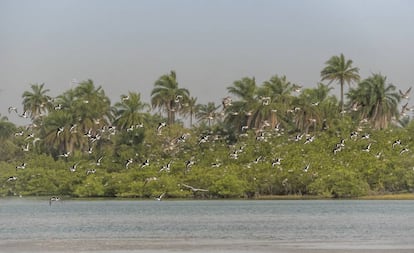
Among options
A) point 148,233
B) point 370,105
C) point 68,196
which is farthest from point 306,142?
point 148,233

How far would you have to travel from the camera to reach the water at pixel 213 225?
39.8 metres

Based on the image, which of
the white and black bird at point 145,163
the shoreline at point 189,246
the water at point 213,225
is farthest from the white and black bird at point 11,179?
the shoreline at point 189,246

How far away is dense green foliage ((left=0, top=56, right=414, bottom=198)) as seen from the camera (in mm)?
80812

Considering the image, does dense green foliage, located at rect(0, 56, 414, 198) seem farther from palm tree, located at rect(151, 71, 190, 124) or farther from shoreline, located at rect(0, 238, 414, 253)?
shoreline, located at rect(0, 238, 414, 253)

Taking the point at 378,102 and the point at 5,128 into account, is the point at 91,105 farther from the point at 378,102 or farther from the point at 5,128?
the point at 378,102

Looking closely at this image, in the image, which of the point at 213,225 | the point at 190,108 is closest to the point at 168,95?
the point at 190,108

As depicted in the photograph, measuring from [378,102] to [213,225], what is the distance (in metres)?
48.7

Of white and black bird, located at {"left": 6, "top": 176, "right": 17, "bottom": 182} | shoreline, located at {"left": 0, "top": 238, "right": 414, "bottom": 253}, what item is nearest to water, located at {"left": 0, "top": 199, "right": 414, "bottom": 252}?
shoreline, located at {"left": 0, "top": 238, "right": 414, "bottom": 253}

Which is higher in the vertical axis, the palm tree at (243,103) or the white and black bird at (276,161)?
the palm tree at (243,103)

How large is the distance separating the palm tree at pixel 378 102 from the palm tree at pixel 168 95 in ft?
60.1

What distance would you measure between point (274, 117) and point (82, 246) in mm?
57675

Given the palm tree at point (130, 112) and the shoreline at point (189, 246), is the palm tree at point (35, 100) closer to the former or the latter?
the palm tree at point (130, 112)

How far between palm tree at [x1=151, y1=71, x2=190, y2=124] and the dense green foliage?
0.33ft

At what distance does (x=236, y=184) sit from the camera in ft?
266
